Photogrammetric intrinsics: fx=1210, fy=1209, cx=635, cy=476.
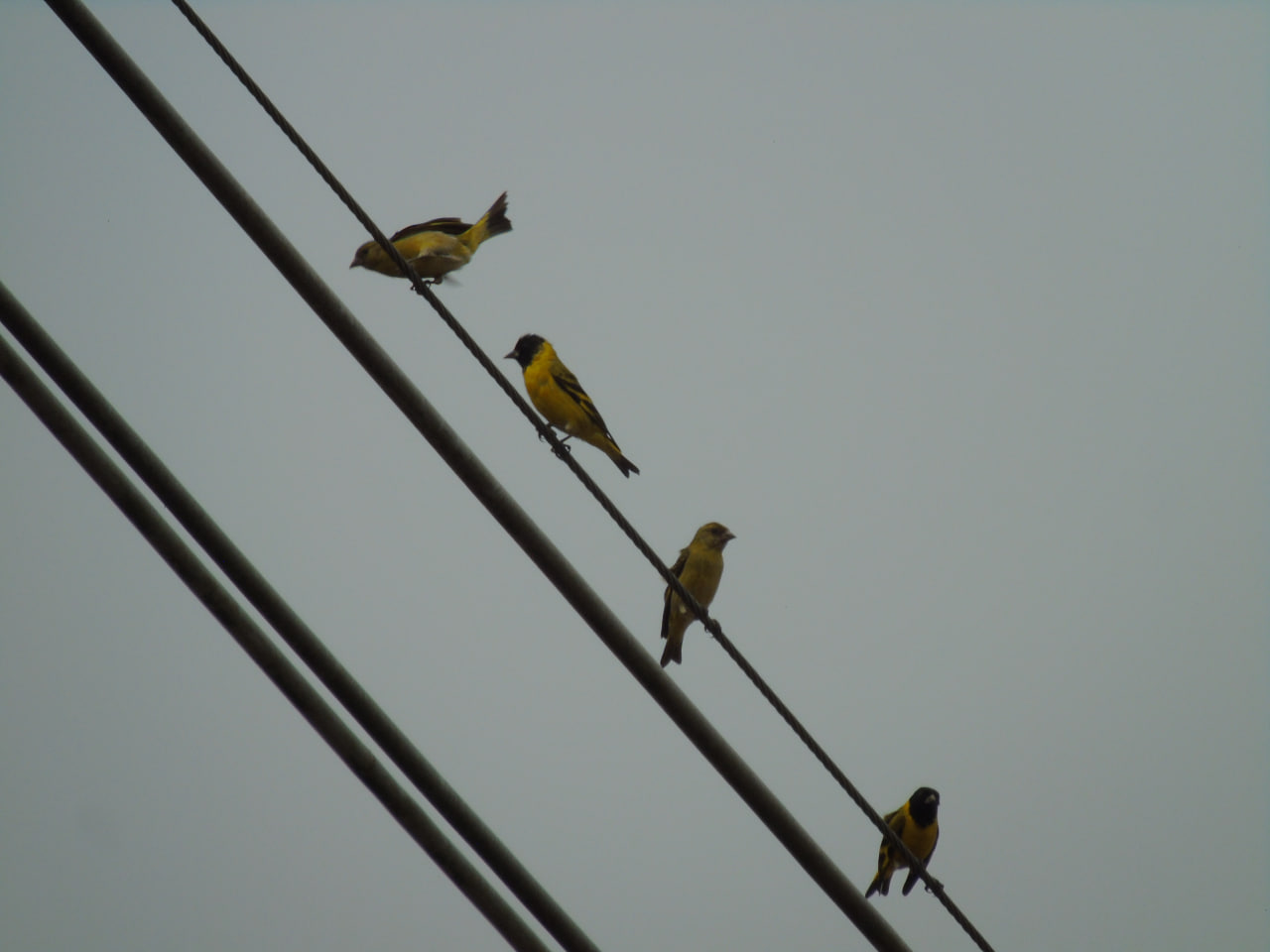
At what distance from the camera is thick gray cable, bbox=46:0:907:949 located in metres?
2.74

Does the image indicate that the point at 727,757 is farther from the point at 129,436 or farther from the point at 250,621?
the point at 129,436

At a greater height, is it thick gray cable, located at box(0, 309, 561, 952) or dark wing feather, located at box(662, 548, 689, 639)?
thick gray cable, located at box(0, 309, 561, 952)

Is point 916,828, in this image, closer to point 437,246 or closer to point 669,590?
point 669,590

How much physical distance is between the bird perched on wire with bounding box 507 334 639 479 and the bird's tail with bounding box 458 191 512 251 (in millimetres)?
845

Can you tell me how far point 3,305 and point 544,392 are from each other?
421 centimetres

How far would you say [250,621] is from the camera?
11.4 ft

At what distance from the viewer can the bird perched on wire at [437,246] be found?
24.2 feet

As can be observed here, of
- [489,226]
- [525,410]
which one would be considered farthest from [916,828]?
[525,410]

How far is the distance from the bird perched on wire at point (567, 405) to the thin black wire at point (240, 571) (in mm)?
4027

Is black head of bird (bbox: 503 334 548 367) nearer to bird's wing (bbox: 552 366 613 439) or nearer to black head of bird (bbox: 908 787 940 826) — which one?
bird's wing (bbox: 552 366 613 439)

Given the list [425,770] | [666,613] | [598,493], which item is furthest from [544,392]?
[425,770]

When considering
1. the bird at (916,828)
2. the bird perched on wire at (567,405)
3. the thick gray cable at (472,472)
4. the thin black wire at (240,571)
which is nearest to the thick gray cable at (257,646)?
the thin black wire at (240,571)

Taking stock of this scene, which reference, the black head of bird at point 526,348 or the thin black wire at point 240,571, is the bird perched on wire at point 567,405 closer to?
the black head of bird at point 526,348

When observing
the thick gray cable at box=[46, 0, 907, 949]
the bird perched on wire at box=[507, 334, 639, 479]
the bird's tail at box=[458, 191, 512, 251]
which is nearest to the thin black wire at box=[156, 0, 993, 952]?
the thick gray cable at box=[46, 0, 907, 949]
